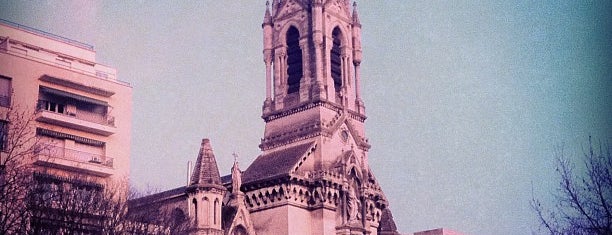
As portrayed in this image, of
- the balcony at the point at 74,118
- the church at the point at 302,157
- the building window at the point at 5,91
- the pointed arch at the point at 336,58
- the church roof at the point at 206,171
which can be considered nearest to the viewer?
the building window at the point at 5,91

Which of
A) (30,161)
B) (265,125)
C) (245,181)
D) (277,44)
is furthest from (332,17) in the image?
(30,161)

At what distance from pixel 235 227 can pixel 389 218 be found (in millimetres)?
26029

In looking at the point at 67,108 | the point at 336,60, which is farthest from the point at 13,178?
the point at 336,60

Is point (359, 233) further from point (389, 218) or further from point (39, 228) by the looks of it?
point (39, 228)

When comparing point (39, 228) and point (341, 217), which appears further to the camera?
point (341, 217)

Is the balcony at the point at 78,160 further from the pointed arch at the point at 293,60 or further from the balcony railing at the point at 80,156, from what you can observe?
the pointed arch at the point at 293,60

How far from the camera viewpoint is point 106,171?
227 ft

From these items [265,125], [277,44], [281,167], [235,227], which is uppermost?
[277,44]

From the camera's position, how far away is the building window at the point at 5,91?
6419 centimetres

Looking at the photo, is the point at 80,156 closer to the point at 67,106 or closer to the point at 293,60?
the point at 67,106

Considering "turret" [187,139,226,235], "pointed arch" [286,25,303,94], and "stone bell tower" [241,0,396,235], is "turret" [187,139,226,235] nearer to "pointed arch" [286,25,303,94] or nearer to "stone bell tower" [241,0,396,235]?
"stone bell tower" [241,0,396,235]

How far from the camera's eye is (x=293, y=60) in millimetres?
101750

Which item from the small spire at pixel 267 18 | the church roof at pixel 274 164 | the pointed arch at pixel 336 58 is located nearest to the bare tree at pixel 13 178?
the church roof at pixel 274 164

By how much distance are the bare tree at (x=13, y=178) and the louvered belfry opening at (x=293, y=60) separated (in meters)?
38.2
